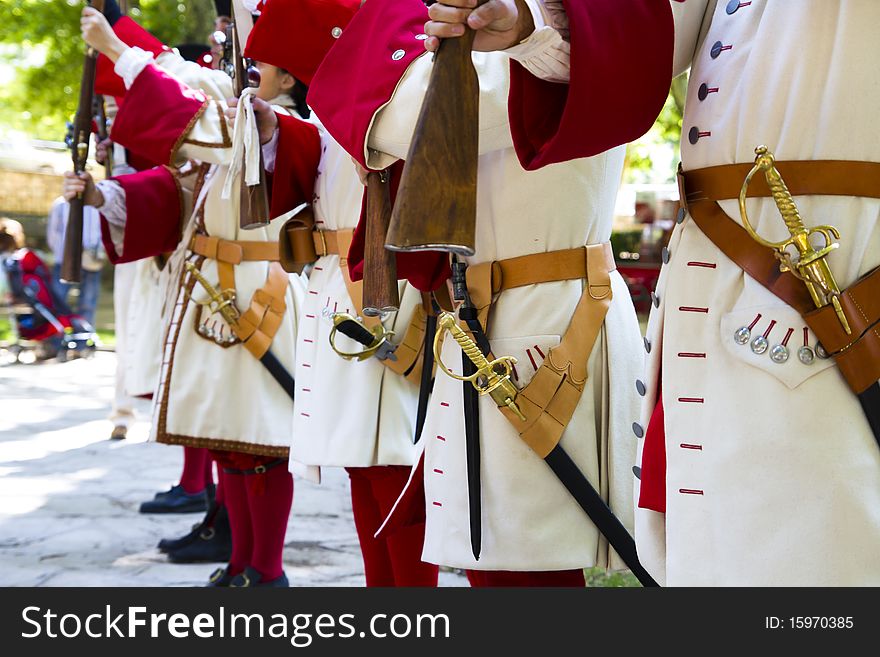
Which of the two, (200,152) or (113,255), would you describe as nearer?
(200,152)

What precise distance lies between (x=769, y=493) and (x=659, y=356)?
31 centimetres

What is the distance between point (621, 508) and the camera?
91.4 inches

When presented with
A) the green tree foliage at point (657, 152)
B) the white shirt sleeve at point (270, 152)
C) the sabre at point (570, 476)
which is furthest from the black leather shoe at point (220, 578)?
the green tree foliage at point (657, 152)

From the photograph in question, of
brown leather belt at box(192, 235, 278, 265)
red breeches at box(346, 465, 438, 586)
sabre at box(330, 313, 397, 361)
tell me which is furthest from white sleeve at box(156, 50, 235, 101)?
red breeches at box(346, 465, 438, 586)

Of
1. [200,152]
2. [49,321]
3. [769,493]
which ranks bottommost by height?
[49,321]

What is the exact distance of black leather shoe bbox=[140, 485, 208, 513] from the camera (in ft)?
19.0

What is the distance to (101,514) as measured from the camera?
5789 mm

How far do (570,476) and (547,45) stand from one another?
992 millimetres

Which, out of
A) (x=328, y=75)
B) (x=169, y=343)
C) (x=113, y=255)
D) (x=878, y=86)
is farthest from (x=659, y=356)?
(x=113, y=255)

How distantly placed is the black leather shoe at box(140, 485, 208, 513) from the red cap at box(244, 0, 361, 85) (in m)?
3.19

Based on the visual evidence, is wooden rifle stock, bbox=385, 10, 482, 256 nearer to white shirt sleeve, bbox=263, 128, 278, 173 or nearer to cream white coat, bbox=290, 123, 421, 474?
cream white coat, bbox=290, 123, 421, 474

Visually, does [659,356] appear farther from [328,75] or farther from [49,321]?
[49,321]

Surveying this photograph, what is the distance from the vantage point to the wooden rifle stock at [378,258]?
2.21 meters
